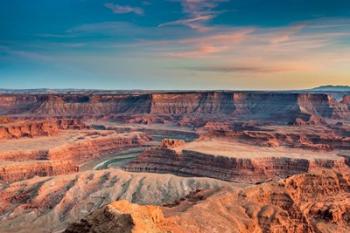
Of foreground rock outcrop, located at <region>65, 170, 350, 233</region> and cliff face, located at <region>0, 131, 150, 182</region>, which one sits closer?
foreground rock outcrop, located at <region>65, 170, 350, 233</region>

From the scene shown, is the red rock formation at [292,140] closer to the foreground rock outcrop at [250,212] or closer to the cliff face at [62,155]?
the cliff face at [62,155]

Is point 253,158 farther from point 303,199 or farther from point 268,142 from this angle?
point 303,199

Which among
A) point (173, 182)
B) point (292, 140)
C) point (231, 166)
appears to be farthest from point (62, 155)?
point (292, 140)

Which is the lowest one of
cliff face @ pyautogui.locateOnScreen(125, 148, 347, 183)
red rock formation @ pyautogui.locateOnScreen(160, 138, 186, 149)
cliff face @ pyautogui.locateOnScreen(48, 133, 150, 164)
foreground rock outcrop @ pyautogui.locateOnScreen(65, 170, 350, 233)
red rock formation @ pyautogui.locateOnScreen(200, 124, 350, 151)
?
cliff face @ pyautogui.locateOnScreen(48, 133, 150, 164)

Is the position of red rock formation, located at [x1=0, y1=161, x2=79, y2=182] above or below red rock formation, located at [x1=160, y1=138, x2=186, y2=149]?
below

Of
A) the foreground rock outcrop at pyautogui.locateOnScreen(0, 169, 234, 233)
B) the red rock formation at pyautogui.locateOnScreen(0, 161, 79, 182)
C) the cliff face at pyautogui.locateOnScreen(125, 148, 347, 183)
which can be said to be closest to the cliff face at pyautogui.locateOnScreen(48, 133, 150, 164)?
the red rock formation at pyautogui.locateOnScreen(0, 161, 79, 182)

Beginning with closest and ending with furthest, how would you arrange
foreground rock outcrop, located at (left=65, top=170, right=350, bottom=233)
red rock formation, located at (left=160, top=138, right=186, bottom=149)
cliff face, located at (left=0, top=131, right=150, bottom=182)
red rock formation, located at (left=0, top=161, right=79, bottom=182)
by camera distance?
foreground rock outcrop, located at (left=65, top=170, right=350, bottom=233) → red rock formation, located at (left=0, top=161, right=79, bottom=182) → cliff face, located at (left=0, top=131, right=150, bottom=182) → red rock formation, located at (left=160, top=138, right=186, bottom=149)

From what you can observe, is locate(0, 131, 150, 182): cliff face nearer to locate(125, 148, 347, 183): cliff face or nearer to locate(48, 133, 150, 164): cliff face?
locate(48, 133, 150, 164): cliff face
